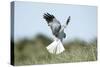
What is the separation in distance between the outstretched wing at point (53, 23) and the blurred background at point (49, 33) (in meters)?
0.04

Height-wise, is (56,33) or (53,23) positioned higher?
(53,23)

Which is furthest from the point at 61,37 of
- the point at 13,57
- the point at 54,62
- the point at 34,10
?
the point at 13,57

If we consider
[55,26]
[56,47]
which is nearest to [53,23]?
[55,26]

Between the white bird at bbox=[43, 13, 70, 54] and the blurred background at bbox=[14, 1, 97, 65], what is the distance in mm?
40

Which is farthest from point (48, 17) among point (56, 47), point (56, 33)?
point (56, 47)

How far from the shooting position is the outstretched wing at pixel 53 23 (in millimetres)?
2211

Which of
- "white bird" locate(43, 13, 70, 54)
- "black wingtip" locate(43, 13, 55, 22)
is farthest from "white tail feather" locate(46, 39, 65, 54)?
"black wingtip" locate(43, 13, 55, 22)

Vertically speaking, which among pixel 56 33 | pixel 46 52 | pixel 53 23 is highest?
pixel 53 23

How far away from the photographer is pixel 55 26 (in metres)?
2.25

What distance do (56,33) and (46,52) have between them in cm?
24

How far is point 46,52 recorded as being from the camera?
2197 millimetres

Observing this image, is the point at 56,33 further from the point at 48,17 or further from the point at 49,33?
the point at 48,17

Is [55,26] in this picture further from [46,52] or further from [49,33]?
[46,52]
